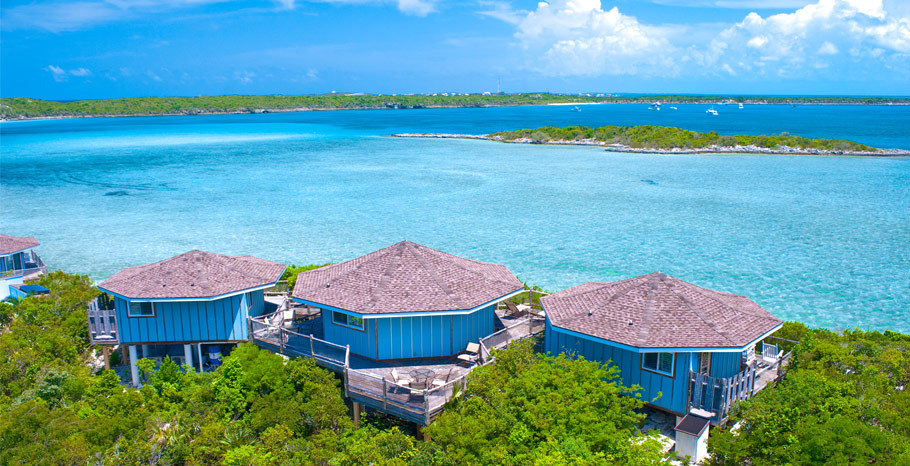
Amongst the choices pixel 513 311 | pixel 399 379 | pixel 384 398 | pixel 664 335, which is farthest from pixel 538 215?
pixel 384 398

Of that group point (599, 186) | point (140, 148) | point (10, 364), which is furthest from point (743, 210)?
point (140, 148)

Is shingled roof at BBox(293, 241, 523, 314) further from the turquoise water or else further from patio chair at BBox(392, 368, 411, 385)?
the turquoise water

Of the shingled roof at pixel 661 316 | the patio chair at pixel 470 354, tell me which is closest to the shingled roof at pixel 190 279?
the patio chair at pixel 470 354

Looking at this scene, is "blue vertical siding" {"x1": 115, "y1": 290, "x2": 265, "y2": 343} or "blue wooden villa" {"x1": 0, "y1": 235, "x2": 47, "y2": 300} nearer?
"blue vertical siding" {"x1": 115, "y1": 290, "x2": 265, "y2": 343}

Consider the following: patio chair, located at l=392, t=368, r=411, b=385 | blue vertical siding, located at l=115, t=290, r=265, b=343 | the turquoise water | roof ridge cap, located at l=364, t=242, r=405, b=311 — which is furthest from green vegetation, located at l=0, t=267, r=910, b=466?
the turquoise water

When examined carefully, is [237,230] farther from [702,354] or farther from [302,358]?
[702,354]

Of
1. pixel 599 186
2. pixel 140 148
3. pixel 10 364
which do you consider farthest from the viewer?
pixel 140 148
